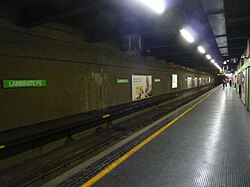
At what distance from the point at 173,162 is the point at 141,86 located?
868 cm

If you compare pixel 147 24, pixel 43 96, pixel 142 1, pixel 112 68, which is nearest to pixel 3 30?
pixel 43 96

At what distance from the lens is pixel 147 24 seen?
6.73 meters

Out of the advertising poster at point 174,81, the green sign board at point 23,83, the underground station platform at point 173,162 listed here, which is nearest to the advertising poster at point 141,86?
the underground station platform at point 173,162

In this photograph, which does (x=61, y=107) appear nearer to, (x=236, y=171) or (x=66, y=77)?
(x=66, y=77)

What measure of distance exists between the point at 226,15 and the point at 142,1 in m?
2.75

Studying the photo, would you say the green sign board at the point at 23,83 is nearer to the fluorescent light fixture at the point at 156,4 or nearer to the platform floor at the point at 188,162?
the platform floor at the point at 188,162

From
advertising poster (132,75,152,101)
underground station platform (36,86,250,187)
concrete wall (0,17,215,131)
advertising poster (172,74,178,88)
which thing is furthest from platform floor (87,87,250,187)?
advertising poster (172,74,178,88)

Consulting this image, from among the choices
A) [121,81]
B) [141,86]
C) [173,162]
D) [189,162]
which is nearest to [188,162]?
[189,162]

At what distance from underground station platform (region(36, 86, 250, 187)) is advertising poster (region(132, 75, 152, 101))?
226 inches

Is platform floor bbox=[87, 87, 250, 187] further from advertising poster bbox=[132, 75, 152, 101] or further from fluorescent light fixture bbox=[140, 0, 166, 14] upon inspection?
advertising poster bbox=[132, 75, 152, 101]

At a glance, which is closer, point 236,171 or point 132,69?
point 236,171

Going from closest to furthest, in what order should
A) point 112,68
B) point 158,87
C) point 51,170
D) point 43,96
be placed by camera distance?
point 51,170, point 43,96, point 112,68, point 158,87

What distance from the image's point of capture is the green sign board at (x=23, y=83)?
4.84 meters

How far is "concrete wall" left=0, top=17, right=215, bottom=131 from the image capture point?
16.3ft
